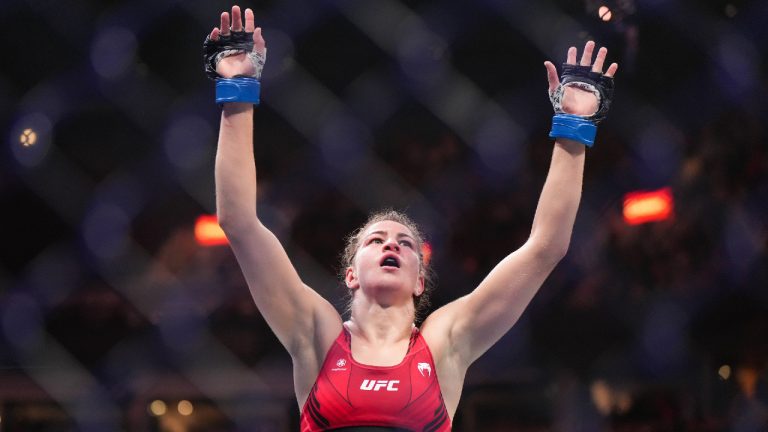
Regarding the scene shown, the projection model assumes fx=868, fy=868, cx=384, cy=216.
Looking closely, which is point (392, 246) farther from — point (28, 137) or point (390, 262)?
point (28, 137)

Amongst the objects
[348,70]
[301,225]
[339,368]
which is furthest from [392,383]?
[348,70]

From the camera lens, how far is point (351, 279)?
2.06 metres

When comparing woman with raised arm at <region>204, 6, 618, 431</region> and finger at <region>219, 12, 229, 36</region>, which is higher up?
finger at <region>219, 12, 229, 36</region>

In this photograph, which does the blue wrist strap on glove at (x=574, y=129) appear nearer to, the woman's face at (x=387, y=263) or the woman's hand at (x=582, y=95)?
the woman's hand at (x=582, y=95)

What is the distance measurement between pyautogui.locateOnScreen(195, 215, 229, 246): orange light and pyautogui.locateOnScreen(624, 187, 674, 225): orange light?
4.57 ft

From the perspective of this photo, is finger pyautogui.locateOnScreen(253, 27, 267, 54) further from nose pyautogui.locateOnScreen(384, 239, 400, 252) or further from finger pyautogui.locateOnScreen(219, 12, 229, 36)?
nose pyautogui.locateOnScreen(384, 239, 400, 252)

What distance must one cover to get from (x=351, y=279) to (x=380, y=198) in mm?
845

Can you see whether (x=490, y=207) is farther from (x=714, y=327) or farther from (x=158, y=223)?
(x=158, y=223)

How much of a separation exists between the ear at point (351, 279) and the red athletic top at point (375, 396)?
0.23 m

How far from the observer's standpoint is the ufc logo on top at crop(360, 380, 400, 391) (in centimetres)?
173

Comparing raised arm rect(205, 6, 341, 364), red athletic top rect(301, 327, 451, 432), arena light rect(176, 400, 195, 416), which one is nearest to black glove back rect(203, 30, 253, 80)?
raised arm rect(205, 6, 341, 364)

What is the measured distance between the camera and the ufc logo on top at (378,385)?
5.68 ft

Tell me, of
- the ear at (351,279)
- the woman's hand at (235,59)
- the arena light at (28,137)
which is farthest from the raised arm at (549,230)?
the arena light at (28,137)

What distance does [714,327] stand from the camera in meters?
2.84
